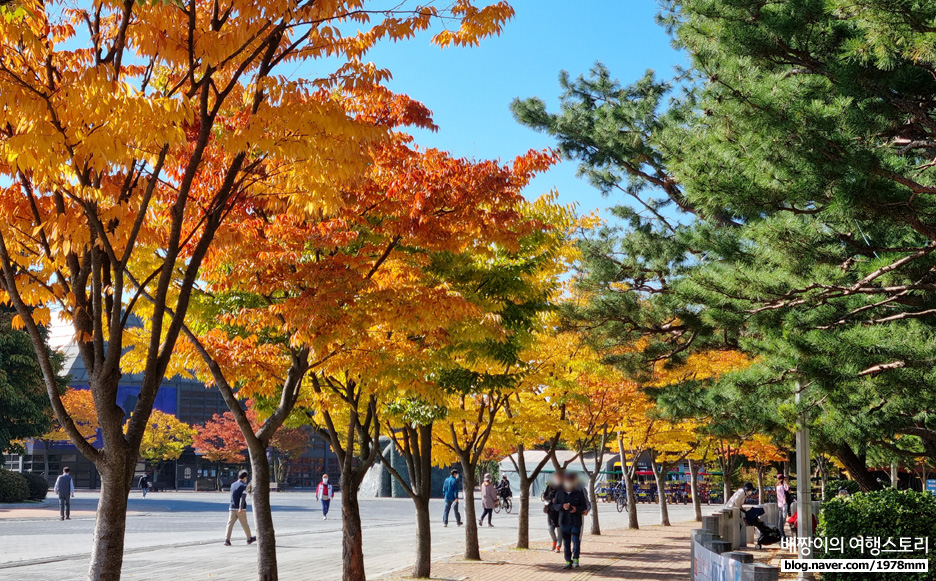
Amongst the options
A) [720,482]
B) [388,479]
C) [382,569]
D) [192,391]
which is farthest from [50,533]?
[192,391]

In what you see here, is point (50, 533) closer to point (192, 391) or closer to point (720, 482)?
point (720, 482)

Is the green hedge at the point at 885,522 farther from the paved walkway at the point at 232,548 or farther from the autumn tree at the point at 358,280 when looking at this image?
the autumn tree at the point at 358,280

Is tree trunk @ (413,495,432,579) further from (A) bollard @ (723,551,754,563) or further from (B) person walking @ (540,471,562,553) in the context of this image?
(A) bollard @ (723,551,754,563)

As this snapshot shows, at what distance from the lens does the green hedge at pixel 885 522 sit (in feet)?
36.7

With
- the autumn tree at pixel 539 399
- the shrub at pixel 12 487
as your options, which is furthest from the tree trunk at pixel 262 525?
the shrub at pixel 12 487

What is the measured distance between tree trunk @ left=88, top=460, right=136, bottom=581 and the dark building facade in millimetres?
55074

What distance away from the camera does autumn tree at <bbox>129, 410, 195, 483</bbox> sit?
196 feet

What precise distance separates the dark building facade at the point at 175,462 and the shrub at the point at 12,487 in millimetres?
22055

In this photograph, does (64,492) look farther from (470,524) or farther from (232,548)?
(470,524)

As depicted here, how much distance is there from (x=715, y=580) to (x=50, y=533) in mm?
18382

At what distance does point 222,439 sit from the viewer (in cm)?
6334

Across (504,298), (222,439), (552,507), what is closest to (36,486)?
(222,439)

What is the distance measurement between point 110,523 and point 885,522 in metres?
10.1

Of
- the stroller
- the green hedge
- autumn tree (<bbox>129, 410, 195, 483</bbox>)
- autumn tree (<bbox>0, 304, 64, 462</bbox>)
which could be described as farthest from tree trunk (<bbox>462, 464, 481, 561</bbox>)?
autumn tree (<bbox>129, 410, 195, 483</bbox>)
